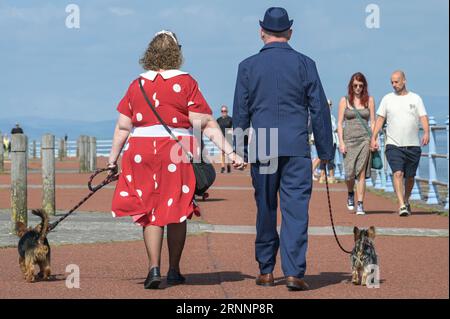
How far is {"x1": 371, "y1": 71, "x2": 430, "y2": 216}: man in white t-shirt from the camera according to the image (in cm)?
1587

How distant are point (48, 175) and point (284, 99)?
26.7 ft

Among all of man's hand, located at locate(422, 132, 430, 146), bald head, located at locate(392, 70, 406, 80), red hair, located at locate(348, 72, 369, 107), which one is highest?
bald head, located at locate(392, 70, 406, 80)

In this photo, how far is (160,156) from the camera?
8.81m

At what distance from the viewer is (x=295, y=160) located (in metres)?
8.85

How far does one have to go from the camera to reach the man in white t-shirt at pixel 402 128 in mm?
15867

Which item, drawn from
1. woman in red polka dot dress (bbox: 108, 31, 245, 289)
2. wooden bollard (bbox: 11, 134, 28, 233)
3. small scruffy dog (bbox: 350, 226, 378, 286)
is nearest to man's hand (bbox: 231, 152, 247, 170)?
woman in red polka dot dress (bbox: 108, 31, 245, 289)

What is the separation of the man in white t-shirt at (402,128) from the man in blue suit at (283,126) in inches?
275

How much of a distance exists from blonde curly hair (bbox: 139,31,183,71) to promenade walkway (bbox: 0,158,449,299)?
1680mm

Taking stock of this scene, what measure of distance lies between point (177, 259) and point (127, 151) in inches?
37.1

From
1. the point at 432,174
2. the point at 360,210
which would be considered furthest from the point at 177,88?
the point at 432,174

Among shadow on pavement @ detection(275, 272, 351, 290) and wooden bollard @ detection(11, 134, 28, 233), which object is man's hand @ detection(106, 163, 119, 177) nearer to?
shadow on pavement @ detection(275, 272, 351, 290)

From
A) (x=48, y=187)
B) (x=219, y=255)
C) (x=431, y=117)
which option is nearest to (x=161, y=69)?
(x=219, y=255)
